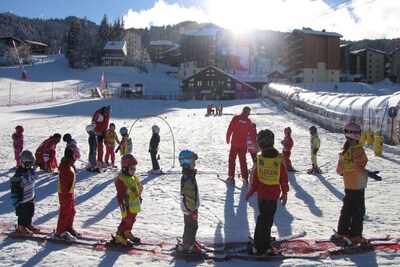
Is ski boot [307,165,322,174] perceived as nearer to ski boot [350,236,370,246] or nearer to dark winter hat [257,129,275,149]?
ski boot [350,236,370,246]

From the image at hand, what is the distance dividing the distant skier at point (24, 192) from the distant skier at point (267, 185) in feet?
11.0

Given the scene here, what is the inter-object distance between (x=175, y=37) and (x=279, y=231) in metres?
183

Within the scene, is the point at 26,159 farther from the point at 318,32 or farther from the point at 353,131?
the point at 318,32

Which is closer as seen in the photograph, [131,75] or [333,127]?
[333,127]

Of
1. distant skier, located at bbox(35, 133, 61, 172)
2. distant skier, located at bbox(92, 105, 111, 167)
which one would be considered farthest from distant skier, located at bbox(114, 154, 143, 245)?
distant skier, located at bbox(92, 105, 111, 167)

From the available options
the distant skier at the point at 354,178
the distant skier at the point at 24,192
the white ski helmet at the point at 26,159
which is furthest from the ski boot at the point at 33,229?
the distant skier at the point at 354,178

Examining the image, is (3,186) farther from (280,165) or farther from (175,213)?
(280,165)

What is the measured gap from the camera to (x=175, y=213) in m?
7.67

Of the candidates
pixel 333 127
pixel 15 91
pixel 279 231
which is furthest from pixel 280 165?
pixel 15 91

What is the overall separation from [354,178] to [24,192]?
4904 mm

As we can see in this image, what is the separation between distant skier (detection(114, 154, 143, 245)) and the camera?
568 cm

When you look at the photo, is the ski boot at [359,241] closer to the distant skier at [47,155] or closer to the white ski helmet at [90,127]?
the white ski helmet at [90,127]

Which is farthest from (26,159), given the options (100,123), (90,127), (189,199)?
(100,123)

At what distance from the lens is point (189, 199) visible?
5496 mm
